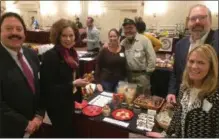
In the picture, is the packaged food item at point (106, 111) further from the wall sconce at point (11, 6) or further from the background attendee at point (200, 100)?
the wall sconce at point (11, 6)

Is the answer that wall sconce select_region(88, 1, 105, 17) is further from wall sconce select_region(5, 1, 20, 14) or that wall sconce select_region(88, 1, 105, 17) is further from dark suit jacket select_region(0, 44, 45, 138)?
dark suit jacket select_region(0, 44, 45, 138)

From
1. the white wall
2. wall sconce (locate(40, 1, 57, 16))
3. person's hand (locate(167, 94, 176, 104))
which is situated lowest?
person's hand (locate(167, 94, 176, 104))

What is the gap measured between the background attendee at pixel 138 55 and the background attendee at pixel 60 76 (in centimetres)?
103

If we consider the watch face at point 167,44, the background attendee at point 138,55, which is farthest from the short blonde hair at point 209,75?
the watch face at point 167,44

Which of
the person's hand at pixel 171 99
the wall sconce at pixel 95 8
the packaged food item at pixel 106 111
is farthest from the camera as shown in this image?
the wall sconce at pixel 95 8

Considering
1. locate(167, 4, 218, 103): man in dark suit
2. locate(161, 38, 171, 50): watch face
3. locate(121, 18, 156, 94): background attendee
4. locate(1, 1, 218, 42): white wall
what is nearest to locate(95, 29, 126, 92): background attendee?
locate(121, 18, 156, 94): background attendee

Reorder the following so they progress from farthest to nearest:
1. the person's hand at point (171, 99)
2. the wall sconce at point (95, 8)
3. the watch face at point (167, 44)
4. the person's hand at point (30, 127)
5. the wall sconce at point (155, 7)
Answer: the wall sconce at point (95, 8) → the wall sconce at point (155, 7) → the watch face at point (167, 44) → the person's hand at point (171, 99) → the person's hand at point (30, 127)

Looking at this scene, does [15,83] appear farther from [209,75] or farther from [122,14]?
[122,14]

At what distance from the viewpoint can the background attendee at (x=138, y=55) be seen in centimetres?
249

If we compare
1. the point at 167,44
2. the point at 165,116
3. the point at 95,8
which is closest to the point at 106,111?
the point at 165,116

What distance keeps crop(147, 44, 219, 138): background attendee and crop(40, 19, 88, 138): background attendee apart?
84 centimetres

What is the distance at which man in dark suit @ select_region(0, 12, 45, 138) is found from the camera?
50.8 inches

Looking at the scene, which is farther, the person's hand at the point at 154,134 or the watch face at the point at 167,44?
the watch face at the point at 167,44

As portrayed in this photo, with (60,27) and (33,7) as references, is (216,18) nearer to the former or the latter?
(60,27)
